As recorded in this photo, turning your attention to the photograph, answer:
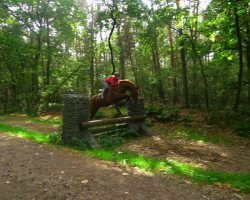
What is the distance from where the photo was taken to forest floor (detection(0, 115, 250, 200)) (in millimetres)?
6266

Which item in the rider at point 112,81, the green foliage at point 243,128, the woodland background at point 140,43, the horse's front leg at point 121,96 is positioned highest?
the woodland background at point 140,43

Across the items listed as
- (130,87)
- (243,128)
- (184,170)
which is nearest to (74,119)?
(130,87)

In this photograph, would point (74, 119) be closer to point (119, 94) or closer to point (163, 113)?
point (119, 94)

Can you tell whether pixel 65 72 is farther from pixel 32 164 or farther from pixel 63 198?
pixel 63 198

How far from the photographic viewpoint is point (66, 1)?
2430cm

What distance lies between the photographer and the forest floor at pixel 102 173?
20.6 feet

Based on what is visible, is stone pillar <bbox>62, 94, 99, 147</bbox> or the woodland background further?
the woodland background

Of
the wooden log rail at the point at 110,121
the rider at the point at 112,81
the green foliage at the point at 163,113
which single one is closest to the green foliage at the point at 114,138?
the wooden log rail at the point at 110,121

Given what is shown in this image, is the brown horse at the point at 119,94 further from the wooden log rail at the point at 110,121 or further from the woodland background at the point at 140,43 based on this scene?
the woodland background at the point at 140,43

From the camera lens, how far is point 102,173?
7461 mm

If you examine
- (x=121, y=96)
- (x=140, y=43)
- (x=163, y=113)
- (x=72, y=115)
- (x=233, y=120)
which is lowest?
(x=233, y=120)

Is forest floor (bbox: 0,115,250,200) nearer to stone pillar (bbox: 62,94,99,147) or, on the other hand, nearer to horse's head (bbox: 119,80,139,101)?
stone pillar (bbox: 62,94,99,147)

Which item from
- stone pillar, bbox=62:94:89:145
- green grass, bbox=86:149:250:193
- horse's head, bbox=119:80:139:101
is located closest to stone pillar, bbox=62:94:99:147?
stone pillar, bbox=62:94:89:145

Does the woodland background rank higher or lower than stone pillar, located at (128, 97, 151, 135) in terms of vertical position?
higher
